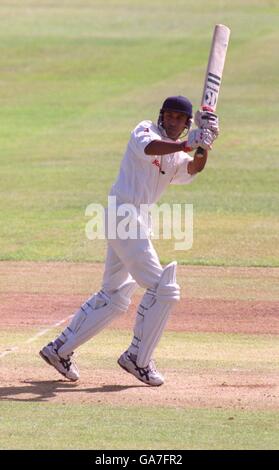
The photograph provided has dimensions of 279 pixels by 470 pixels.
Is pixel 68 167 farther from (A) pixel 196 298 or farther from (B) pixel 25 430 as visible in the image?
(B) pixel 25 430

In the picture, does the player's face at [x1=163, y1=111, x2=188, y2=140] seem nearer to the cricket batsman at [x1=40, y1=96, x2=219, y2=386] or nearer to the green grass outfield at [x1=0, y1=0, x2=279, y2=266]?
the cricket batsman at [x1=40, y1=96, x2=219, y2=386]

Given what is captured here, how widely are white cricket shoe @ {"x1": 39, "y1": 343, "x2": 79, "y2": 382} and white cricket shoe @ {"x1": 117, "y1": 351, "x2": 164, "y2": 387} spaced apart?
0.40 meters

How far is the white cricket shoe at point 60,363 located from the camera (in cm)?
888

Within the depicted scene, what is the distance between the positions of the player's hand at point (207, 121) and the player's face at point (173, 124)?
197mm

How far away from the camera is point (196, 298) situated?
1313cm

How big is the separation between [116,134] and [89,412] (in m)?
20.0

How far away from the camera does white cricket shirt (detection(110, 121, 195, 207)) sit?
8594 mm

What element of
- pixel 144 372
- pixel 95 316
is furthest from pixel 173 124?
pixel 144 372

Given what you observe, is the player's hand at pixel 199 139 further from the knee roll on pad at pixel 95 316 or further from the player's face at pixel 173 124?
the knee roll on pad at pixel 95 316

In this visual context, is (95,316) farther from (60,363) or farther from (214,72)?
(214,72)

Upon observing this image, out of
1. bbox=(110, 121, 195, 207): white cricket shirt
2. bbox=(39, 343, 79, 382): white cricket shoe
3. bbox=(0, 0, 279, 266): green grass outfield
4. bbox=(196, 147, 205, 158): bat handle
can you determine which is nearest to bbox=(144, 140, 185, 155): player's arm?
bbox=(110, 121, 195, 207): white cricket shirt

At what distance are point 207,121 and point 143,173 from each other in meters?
0.58
